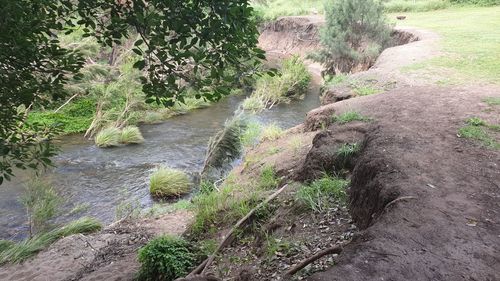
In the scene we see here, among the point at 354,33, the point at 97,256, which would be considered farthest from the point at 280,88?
the point at 97,256

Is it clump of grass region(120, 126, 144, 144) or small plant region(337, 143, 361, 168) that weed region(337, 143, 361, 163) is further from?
clump of grass region(120, 126, 144, 144)

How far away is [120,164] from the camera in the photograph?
14.1m

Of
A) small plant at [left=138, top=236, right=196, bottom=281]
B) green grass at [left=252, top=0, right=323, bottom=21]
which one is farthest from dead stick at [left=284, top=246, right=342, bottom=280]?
green grass at [left=252, top=0, right=323, bottom=21]

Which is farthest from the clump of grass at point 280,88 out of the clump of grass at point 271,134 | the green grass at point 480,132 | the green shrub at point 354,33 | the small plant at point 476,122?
the green grass at point 480,132

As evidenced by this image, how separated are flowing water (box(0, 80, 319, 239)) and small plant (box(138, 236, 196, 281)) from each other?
15.1 ft

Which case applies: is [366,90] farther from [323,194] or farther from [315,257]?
[315,257]

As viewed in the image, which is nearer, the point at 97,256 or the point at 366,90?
the point at 97,256

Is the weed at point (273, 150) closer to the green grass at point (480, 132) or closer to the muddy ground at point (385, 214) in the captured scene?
the muddy ground at point (385, 214)

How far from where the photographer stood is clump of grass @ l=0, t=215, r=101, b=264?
327 inches

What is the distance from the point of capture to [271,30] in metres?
34.3

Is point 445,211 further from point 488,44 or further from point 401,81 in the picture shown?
point 488,44

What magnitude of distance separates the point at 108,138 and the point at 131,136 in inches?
31.7

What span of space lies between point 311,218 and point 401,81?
23.1 feet

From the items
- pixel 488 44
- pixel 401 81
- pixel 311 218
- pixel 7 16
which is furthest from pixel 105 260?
pixel 488 44
